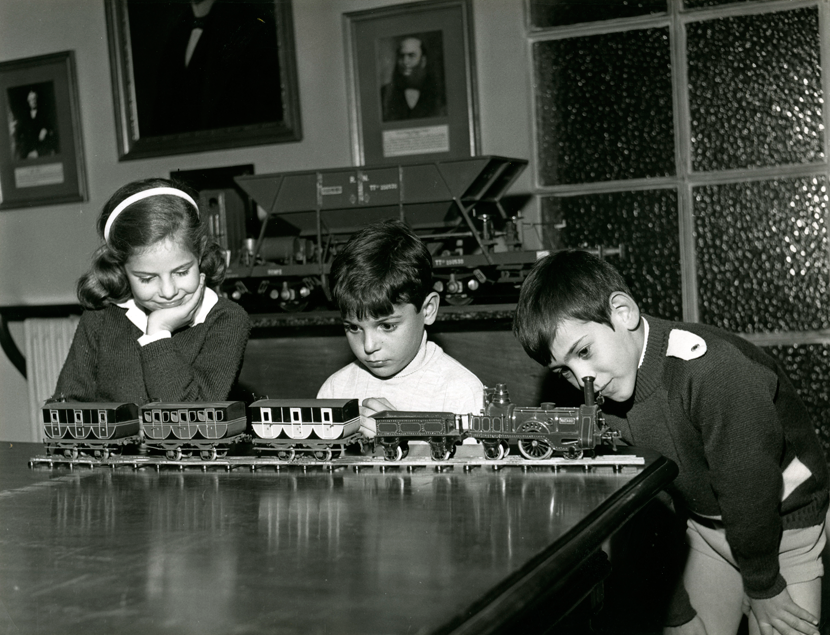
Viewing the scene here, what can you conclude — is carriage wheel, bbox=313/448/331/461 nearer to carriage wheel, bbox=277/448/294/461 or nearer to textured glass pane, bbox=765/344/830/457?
carriage wheel, bbox=277/448/294/461

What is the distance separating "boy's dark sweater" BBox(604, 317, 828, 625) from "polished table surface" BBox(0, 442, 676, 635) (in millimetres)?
286

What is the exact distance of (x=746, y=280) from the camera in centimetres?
338

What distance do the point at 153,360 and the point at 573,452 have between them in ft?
3.41

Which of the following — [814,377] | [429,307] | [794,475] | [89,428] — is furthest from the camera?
[814,377]

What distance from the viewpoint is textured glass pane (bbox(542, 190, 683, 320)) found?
3.49m

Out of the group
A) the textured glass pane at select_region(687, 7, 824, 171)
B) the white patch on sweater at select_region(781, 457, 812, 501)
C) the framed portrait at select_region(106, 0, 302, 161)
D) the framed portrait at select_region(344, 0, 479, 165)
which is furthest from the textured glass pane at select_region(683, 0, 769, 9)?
the white patch on sweater at select_region(781, 457, 812, 501)

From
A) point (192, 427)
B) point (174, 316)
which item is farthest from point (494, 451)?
point (174, 316)

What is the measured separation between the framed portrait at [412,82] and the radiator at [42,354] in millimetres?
1971

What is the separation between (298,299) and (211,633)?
8.88ft

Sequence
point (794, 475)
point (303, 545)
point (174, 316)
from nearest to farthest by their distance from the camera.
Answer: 1. point (303, 545)
2. point (794, 475)
3. point (174, 316)

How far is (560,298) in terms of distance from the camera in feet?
5.72

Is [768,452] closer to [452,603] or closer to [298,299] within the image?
[452,603]

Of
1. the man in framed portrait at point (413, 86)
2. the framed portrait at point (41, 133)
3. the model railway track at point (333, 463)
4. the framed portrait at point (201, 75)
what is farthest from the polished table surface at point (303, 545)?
the framed portrait at point (41, 133)

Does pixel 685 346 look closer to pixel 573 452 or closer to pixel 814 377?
pixel 573 452
